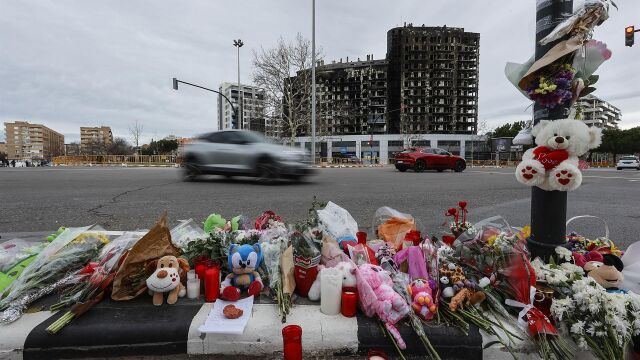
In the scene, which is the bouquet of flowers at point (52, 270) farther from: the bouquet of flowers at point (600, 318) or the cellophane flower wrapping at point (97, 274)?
the bouquet of flowers at point (600, 318)

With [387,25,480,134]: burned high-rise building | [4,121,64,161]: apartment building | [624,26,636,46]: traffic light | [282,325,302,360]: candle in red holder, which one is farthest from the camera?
[4,121,64,161]: apartment building

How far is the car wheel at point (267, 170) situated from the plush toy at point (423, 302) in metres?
7.76

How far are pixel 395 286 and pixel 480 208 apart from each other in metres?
4.31

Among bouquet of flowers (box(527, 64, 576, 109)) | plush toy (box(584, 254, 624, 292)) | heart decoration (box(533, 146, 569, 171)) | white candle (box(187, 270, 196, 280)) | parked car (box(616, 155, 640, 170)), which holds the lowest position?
white candle (box(187, 270, 196, 280))

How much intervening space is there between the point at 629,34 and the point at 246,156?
17550 mm

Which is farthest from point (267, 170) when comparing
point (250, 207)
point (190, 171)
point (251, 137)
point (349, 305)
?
point (349, 305)

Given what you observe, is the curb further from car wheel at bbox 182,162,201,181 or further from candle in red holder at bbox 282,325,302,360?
car wheel at bbox 182,162,201,181

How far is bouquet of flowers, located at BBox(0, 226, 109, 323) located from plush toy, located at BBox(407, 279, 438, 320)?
2121 millimetres

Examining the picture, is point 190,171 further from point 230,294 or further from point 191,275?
point 230,294

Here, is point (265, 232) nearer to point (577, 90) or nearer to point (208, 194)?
point (577, 90)

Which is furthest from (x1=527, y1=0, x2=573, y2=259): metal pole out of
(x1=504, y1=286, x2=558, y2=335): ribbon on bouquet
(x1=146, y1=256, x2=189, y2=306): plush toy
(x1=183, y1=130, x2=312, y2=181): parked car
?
(x1=183, y1=130, x2=312, y2=181): parked car

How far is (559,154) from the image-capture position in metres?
2.18

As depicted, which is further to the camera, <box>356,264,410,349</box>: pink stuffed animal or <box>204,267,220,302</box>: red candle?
<box>204,267,220,302</box>: red candle

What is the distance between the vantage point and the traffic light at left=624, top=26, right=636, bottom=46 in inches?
576
